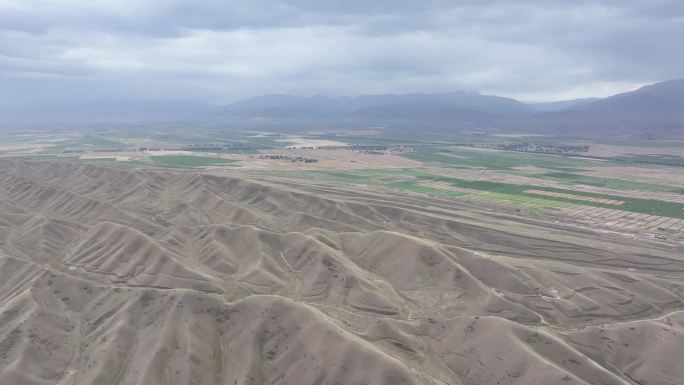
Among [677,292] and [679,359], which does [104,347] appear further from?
[677,292]

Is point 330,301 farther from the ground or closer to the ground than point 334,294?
closer to the ground

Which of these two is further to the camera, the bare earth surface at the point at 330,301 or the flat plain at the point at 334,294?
the flat plain at the point at 334,294

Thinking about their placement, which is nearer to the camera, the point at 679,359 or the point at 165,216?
the point at 679,359

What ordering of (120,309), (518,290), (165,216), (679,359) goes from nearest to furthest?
1. (679,359)
2. (120,309)
3. (518,290)
4. (165,216)

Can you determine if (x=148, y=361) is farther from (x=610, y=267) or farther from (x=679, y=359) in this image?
(x=610, y=267)

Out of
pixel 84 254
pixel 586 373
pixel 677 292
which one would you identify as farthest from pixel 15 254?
pixel 677 292

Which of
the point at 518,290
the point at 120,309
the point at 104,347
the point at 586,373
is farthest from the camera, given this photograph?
the point at 518,290

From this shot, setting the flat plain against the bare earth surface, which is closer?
the bare earth surface

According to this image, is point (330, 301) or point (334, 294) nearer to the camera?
point (330, 301)
